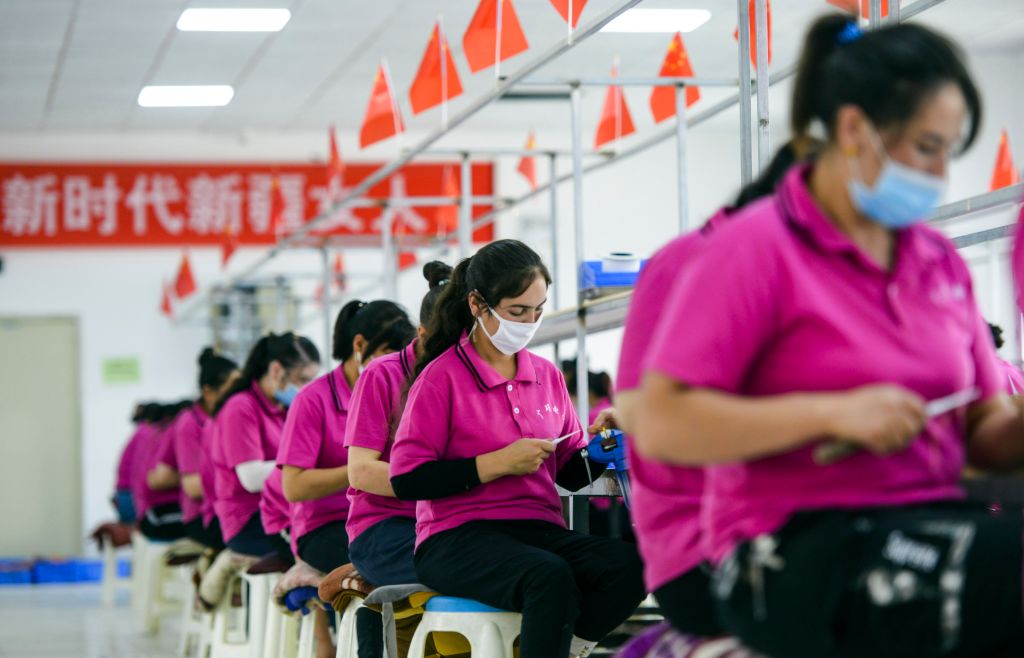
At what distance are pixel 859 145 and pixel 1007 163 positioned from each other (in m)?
5.54

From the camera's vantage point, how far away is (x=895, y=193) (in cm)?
147

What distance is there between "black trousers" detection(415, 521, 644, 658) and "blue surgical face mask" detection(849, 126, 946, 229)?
1.39m

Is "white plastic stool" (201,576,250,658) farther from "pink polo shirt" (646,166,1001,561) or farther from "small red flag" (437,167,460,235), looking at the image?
"pink polo shirt" (646,166,1001,561)

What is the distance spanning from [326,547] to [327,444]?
0.28 metres

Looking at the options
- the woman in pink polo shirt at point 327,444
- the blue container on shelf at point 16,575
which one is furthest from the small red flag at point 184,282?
the woman in pink polo shirt at point 327,444

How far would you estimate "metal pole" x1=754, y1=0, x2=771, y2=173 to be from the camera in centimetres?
267

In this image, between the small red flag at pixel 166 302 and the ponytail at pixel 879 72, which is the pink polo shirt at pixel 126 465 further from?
the ponytail at pixel 879 72

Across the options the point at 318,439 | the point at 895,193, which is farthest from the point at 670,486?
the point at 318,439

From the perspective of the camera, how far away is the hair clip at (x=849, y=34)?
5.11 feet

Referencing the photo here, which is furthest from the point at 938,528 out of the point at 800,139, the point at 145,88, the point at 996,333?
the point at 145,88

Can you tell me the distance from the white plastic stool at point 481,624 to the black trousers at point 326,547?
1.12 m

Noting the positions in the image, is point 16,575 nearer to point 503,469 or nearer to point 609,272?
point 609,272

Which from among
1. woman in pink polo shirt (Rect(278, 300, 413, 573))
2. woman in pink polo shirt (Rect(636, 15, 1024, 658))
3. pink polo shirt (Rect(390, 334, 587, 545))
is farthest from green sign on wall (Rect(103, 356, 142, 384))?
woman in pink polo shirt (Rect(636, 15, 1024, 658))

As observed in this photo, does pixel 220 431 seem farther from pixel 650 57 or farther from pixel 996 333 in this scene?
pixel 650 57
